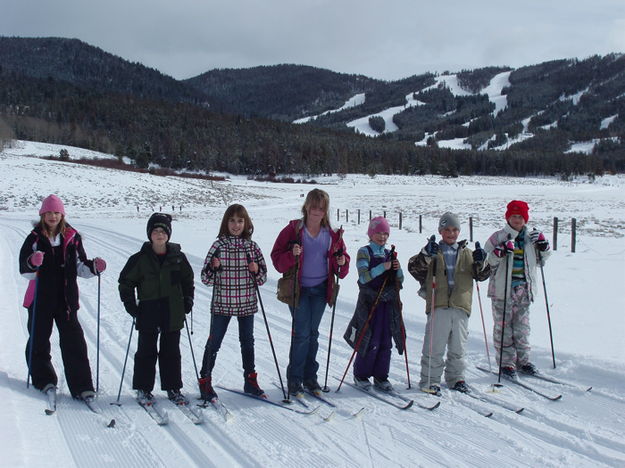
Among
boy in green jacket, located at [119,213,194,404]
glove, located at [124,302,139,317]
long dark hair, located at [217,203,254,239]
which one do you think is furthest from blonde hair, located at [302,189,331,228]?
glove, located at [124,302,139,317]

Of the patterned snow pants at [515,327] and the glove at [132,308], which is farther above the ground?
the glove at [132,308]

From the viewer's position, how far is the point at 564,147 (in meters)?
167

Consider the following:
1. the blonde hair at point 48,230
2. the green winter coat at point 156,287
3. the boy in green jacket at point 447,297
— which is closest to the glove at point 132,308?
the green winter coat at point 156,287

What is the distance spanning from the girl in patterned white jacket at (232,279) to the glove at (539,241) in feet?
8.75

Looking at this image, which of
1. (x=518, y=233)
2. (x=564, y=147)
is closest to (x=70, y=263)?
(x=518, y=233)

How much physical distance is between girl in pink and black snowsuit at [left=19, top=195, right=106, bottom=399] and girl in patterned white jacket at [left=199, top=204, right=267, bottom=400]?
958 millimetres

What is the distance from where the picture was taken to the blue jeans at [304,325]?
176 inches

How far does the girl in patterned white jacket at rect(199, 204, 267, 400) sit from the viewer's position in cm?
437

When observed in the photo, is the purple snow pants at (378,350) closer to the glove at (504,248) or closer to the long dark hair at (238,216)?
the glove at (504,248)

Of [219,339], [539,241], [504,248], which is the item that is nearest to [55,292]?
[219,339]

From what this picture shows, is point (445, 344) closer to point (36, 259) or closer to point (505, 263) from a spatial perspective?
point (505, 263)

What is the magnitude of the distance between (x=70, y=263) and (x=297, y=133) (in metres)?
128

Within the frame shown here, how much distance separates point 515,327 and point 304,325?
7.17 feet

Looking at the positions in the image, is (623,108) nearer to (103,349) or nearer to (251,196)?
(251,196)
